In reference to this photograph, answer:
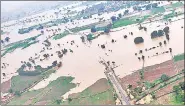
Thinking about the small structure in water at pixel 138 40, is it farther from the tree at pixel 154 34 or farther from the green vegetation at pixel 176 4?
the green vegetation at pixel 176 4

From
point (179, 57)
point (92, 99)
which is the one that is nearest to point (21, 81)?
point (92, 99)

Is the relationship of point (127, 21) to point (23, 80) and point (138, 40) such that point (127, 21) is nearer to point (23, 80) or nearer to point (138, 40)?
point (138, 40)

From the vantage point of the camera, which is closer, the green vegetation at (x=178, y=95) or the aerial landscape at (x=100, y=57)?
the green vegetation at (x=178, y=95)

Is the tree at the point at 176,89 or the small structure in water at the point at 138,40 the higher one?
the small structure in water at the point at 138,40

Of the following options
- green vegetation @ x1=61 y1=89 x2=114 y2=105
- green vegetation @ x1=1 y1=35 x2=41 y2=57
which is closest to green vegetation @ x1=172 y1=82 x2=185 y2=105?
green vegetation @ x1=61 y1=89 x2=114 y2=105

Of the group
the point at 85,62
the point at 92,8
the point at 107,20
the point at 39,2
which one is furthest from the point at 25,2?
the point at 85,62

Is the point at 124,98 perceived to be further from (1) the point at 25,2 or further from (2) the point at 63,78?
(1) the point at 25,2

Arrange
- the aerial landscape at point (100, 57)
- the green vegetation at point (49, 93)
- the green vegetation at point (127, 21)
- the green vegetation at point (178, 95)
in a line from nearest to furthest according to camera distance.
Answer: the green vegetation at point (178, 95) < the aerial landscape at point (100, 57) < the green vegetation at point (49, 93) < the green vegetation at point (127, 21)

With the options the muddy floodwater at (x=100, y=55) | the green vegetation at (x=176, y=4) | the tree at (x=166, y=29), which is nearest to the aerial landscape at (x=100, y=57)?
the muddy floodwater at (x=100, y=55)
